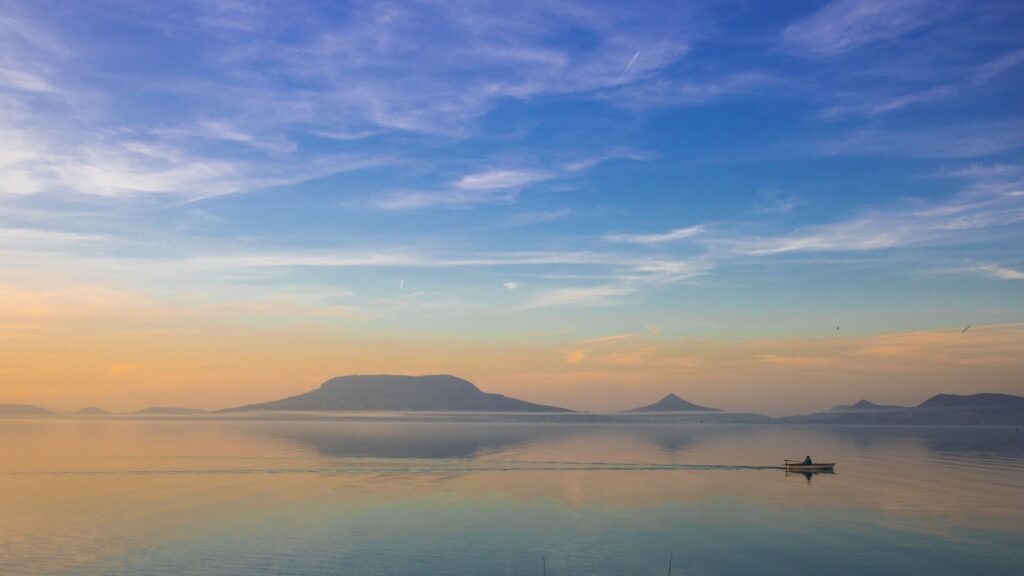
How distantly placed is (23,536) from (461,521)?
33762mm

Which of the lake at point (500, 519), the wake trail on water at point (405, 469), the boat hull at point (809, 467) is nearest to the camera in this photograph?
the lake at point (500, 519)

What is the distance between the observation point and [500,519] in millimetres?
67875

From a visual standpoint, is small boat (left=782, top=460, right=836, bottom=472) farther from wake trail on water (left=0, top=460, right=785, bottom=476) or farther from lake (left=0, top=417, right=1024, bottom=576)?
wake trail on water (left=0, top=460, right=785, bottom=476)

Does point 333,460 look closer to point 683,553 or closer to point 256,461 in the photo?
point 256,461

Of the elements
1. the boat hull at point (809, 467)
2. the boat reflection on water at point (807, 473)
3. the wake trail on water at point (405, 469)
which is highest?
the boat hull at point (809, 467)

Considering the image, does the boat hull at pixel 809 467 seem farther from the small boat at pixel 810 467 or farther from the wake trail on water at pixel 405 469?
the wake trail on water at pixel 405 469

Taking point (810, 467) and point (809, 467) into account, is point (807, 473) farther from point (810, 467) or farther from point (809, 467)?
point (810, 467)

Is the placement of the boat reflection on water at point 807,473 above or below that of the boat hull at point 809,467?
below

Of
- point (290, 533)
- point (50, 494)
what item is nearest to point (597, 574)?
point (290, 533)

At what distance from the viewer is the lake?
5100cm

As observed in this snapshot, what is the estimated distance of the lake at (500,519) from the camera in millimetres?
51000

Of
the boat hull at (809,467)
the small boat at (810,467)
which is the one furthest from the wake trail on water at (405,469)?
the small boat at (810,467)

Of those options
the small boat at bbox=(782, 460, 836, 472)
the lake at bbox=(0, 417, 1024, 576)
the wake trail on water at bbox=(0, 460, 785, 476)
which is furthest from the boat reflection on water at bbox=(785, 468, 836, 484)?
the wake trail on water at bbox=(0, 460, 785, 476)

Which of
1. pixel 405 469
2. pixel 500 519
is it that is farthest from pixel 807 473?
pixel 500 519
